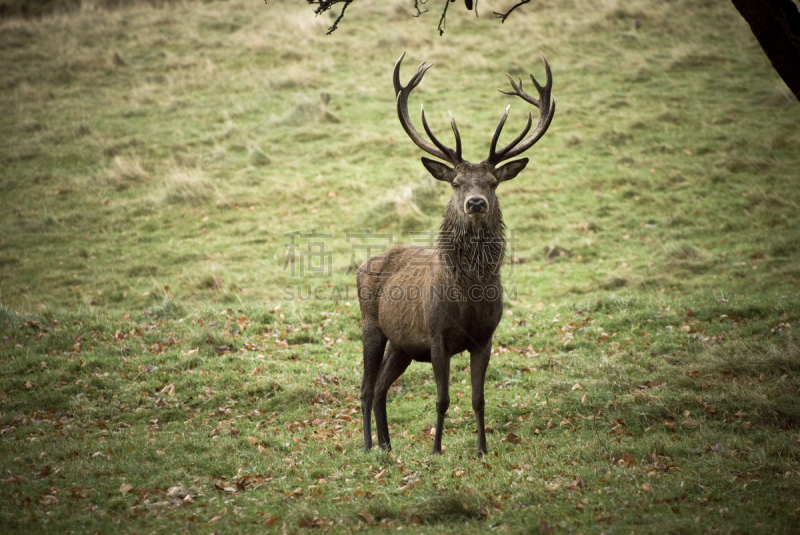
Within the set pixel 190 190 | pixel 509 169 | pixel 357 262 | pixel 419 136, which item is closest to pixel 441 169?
pixel 419 136

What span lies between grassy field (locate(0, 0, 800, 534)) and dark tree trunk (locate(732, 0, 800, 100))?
353cm

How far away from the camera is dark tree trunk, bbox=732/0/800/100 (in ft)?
19.5

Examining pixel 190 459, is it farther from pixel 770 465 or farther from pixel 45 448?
pixel 770 465

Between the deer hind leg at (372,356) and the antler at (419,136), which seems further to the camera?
the deer hind leg at (372,356)

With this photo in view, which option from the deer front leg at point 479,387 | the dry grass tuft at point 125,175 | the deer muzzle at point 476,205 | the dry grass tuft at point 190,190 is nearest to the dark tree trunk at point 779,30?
the deer muzzle at point 476,205

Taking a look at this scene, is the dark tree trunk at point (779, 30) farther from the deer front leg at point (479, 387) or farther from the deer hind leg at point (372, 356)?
the deer hind leg at point (372, 356)

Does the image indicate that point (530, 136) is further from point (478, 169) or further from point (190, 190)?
point (190, 190)

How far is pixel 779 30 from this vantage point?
5957 mm

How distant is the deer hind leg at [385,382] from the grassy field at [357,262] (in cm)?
27

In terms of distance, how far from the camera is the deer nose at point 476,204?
687 cm

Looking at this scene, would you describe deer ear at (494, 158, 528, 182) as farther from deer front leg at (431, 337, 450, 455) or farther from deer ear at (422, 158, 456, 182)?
deer front leg at (431, 337, 450, 455)

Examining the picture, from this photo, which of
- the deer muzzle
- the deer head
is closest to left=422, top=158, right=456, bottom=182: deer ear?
the deer head

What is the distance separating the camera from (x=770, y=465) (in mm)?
5887

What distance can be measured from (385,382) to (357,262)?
6.36 metres
